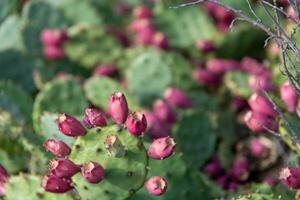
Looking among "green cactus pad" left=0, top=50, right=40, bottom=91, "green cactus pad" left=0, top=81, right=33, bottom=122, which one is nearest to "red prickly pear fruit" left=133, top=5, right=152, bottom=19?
"green cactus pad" left=0, top=50, right=40, bottom=91

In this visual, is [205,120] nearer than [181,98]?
Yes

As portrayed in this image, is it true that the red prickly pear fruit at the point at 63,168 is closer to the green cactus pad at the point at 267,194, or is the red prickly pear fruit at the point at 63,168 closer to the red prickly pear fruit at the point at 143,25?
the green cactus pad at the point at 267,194

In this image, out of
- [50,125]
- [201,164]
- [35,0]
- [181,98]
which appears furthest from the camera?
[35,0]

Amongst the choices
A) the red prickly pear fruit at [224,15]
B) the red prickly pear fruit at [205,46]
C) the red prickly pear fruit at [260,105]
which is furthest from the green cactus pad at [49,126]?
the red prickly pear fruit at [224,15]

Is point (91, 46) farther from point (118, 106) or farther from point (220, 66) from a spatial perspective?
point (118, 106)

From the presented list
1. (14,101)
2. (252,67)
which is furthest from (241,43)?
(14,101)

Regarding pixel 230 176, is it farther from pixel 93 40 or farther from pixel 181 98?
pixel 93 40

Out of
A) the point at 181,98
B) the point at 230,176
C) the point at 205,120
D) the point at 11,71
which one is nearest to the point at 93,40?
the point at 11,71
